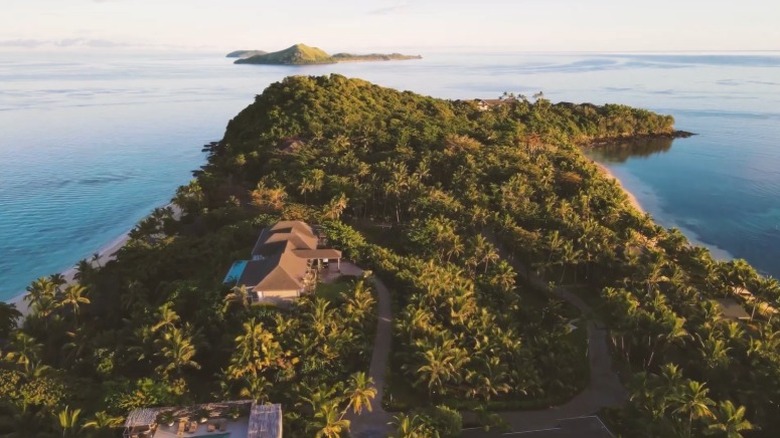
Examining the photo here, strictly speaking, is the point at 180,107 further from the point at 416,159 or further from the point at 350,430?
the point at 350,430

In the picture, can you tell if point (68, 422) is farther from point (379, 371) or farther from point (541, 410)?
point (541, 410)

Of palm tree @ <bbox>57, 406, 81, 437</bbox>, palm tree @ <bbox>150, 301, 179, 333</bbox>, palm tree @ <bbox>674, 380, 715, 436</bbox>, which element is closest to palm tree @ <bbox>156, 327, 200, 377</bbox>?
palm tree @ <bbox>150, 301, 179, 333</bbox>

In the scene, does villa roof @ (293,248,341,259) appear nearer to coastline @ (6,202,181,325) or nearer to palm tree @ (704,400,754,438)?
coastline @ (6,202,181,325)

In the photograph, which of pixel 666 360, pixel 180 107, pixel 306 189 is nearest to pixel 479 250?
pixel 666 360

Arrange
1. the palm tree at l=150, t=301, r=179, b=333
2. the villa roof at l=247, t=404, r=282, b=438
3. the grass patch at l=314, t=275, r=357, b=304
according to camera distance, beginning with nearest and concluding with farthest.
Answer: the villa roof at l=247, t=404, r=282, b=438 < the palm tree at l=150, t=301, r=179, b=333 < the grass patch at l=314, t=275, r=357, b=304

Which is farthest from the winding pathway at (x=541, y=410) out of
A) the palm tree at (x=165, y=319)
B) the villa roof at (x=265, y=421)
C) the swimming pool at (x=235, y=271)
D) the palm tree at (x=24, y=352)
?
the palm tree at (x=24, y=352)

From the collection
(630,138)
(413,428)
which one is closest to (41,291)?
(413,428)
